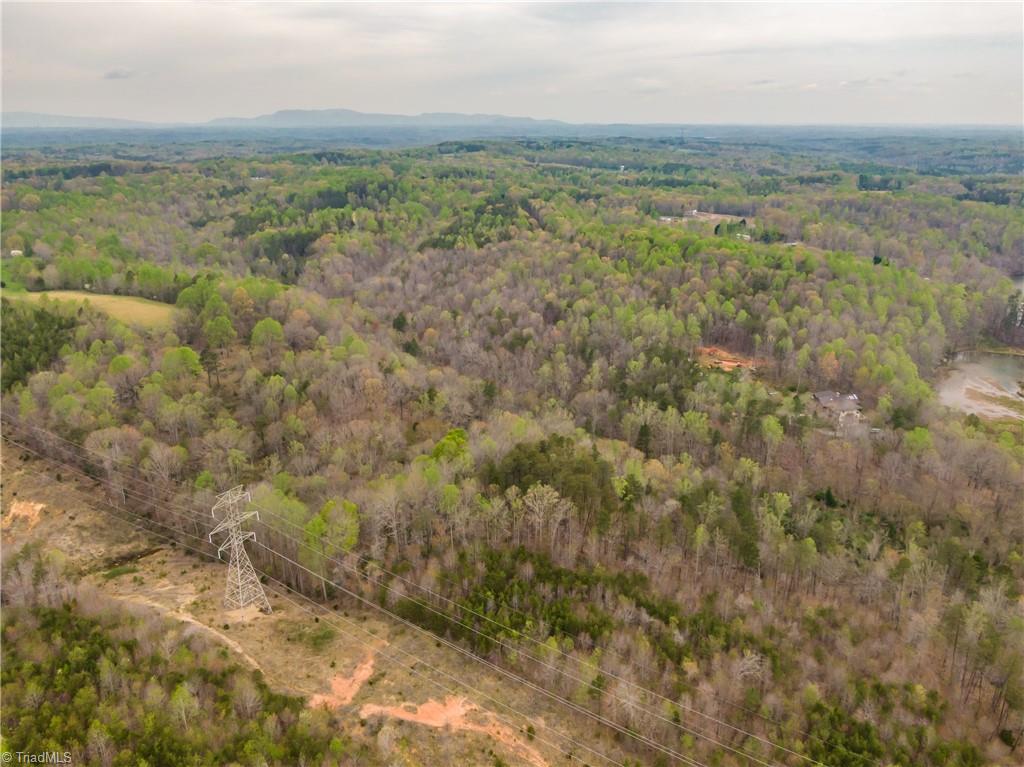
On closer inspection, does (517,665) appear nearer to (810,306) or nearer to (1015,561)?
(1015,561)

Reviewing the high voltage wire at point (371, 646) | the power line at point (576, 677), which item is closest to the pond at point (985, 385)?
the power line at point (576, 677)

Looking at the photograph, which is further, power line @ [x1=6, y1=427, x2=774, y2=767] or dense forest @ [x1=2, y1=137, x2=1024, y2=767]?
dense forest @ [x1=2, y1=137, x2=1024, y2=767]

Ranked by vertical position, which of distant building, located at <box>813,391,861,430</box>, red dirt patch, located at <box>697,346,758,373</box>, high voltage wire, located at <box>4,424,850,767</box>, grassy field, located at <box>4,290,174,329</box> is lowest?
high voltage wire, located at <box>4,424,850,767</box>

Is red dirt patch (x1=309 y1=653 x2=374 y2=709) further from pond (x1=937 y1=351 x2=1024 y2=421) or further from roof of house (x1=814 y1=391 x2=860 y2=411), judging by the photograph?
pond (x1=937 y1=351 x2=1024 y2=421)

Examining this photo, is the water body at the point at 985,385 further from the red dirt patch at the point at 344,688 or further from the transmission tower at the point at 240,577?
the transmission tower at the point at 240,577

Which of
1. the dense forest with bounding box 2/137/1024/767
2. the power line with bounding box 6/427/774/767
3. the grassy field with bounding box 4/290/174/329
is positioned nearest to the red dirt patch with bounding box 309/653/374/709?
the dense forest with bounding box 2/137/1024/767

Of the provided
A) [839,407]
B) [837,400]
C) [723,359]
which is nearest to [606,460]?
[839,407]
